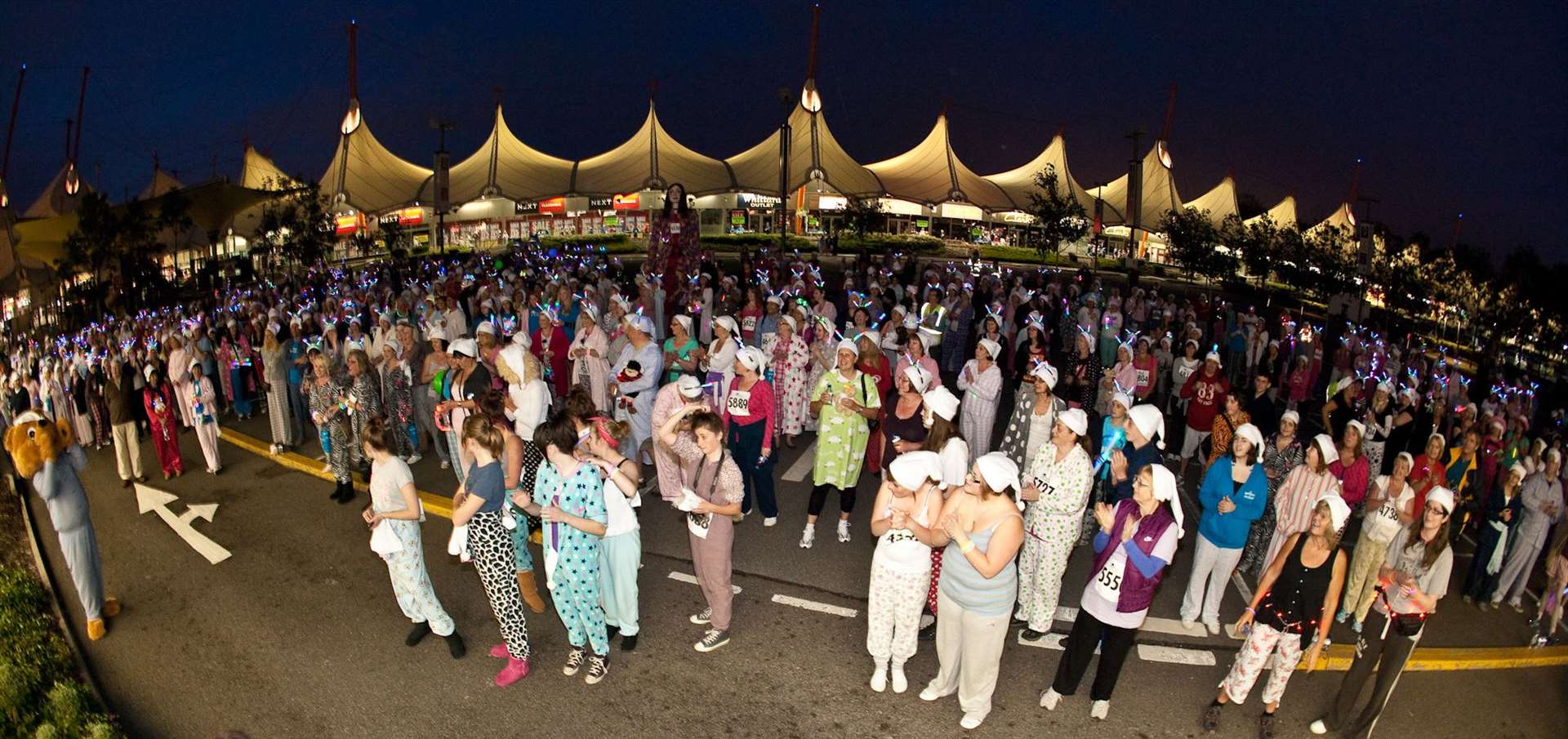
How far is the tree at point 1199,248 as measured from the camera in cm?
3359

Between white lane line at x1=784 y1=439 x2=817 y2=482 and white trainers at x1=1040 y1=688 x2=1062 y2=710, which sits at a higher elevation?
white lane line at x1=784 y1=439 x2=817 y2=482

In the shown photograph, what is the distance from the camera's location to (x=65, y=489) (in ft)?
18.1

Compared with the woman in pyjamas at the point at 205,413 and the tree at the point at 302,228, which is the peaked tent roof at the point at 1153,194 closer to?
the tree at the point at 302,228

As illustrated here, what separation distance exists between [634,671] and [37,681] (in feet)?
12.1

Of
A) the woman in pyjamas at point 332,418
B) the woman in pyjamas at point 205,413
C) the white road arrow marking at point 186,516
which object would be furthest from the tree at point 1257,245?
the white road arrow marking at point 186,516

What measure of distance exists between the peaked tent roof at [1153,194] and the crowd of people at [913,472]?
51405mm

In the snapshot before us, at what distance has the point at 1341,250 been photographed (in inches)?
1550

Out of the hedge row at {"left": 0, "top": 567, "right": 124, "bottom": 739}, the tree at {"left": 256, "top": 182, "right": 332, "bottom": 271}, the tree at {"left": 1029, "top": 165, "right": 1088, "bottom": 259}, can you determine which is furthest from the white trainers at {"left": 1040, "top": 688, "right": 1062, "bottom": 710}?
the tree at {"left": 256, "top": 182, "right": 332, "bottom": 271}

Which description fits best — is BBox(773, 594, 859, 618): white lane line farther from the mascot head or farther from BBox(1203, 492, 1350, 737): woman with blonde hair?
the mascot head

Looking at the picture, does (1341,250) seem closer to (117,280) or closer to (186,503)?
(186,503)

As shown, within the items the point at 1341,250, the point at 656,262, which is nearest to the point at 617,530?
the point at 656,262

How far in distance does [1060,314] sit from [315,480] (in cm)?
1307

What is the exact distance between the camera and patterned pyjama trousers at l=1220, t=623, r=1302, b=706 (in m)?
4.52

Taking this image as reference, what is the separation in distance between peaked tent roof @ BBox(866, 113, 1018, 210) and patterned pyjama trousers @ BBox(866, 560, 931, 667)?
47709mm
